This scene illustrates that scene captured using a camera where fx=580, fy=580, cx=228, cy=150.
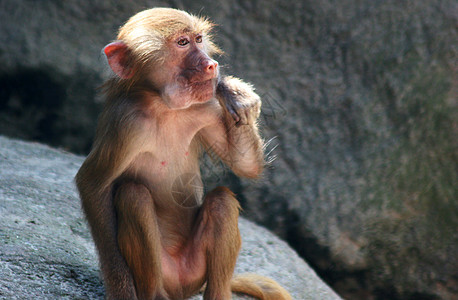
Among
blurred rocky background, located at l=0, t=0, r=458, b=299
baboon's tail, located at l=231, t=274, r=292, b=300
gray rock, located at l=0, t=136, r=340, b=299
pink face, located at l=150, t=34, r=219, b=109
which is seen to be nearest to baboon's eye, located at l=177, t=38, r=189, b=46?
pink face, located at l=150, t=34, r=219, b=109

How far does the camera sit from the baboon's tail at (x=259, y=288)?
3945mm

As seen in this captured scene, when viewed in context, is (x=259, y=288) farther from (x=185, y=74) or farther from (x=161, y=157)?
(x=185, y=74)

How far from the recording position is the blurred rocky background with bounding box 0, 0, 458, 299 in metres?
5.41

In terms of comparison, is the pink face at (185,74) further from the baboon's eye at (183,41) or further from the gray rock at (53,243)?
the gray rock at (53,243)

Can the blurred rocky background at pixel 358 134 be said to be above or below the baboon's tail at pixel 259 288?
above

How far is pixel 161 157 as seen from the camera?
3459 millimetres

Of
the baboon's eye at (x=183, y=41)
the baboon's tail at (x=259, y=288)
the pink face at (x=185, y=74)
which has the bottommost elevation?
the baboon's tail at (x=259, y=288)

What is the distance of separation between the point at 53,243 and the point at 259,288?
141 centimetres

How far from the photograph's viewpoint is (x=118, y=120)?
3.22 meters

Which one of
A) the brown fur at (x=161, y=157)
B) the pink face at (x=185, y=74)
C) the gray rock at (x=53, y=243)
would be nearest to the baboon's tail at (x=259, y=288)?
the gray rock at (x=53, y=243)

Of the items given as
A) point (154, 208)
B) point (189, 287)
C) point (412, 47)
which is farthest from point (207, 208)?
point (412, 47)

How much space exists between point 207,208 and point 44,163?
8.35 feet

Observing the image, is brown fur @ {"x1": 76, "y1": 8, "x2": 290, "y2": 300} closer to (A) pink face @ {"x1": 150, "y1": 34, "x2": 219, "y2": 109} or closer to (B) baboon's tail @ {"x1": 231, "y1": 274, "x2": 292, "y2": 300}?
(A) pink face @ {"x1": 150, "y1": 34, "x2": 219, "y2": 109}

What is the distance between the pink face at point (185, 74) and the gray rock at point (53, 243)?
1.24 meters
